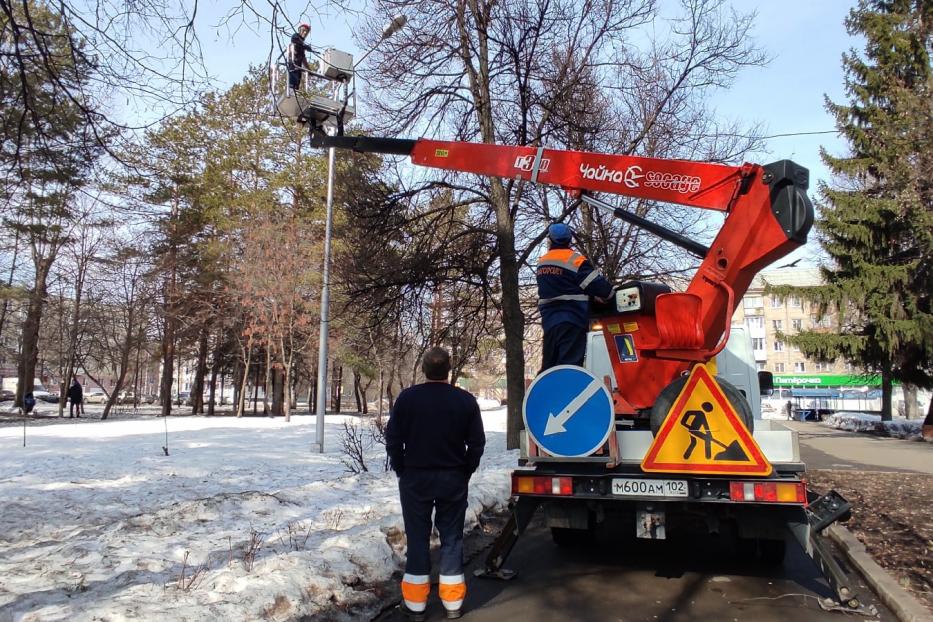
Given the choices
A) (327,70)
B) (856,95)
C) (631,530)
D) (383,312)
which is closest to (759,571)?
(631,530)

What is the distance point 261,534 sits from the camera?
617 cm

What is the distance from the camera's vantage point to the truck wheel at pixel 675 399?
4625 millimetres

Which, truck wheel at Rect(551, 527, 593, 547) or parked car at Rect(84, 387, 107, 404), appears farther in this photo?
parked car at Rect(84, 387, 107, 404)

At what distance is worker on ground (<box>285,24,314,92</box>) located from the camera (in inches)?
199

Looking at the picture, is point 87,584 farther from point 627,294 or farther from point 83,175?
point 627,294

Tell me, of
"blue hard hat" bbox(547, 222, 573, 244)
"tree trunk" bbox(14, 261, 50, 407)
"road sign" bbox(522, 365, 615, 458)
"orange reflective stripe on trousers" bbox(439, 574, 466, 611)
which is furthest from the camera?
"tree trunk" bbox(14, 261, 50, 407)

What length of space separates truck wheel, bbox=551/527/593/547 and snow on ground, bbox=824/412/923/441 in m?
22.0

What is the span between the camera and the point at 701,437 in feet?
15.0

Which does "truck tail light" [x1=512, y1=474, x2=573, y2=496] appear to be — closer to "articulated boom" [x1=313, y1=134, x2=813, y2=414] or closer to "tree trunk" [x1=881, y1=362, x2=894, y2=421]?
"articulated boom" [x1=313, y1=134, x2=813, y2=414]

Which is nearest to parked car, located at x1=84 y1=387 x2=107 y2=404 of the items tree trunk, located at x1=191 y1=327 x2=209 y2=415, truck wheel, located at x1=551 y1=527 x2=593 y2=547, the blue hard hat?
tree trunk, located at x1=191 y1=327 x2=209 y2=415

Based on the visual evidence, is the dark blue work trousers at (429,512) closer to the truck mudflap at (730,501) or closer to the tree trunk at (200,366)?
the truck mudflap at (730,501)

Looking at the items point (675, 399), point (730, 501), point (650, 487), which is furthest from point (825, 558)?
point (675, 399)

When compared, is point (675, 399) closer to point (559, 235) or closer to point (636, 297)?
point (636, 297)

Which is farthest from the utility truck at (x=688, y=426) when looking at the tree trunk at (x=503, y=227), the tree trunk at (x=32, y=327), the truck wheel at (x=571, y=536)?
the tree trunk at (x=32, y=327)
